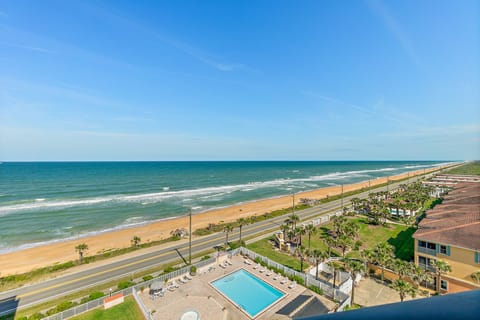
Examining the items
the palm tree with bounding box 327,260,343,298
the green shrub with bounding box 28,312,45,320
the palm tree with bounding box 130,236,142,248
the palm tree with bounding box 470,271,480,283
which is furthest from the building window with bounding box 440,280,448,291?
the palm tree with bounding box 130,236,142,248

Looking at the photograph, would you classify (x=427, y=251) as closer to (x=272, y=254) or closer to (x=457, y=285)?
(x=457, y=285)

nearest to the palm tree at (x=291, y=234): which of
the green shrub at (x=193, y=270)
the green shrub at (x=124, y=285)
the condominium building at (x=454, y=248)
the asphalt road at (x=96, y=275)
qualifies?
the asphalt road at (x=96, y=275)

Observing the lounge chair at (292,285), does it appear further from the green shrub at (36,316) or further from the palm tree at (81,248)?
the palm tree at (81,248)

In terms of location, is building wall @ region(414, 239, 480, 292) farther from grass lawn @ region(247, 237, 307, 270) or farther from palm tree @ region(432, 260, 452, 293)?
grass lawn @ region(247, 237, 307, 270)

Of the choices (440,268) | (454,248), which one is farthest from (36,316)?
(454,248)

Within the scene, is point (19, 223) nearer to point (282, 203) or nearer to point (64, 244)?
point (64, 244)

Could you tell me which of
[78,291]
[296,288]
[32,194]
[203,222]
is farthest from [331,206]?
[32,194]
